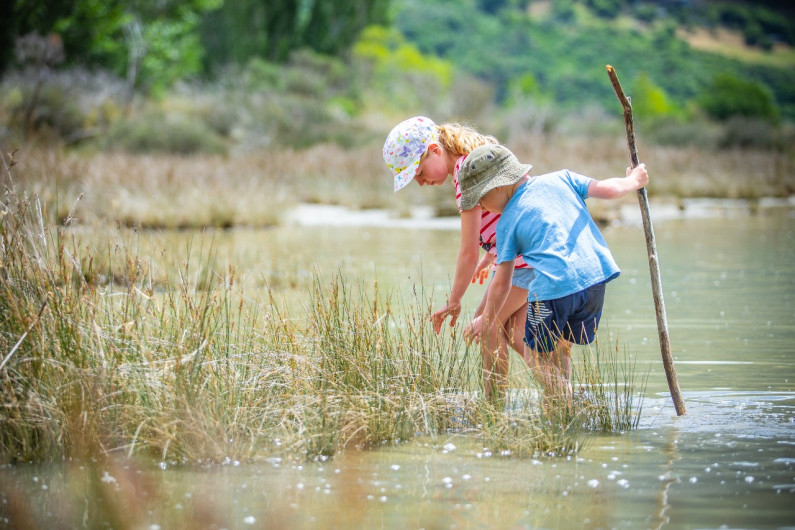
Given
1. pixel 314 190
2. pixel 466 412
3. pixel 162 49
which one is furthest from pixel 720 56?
pixel 466 412

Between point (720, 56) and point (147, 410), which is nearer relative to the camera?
point (147, 410)

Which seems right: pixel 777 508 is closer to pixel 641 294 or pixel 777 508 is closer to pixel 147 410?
pixel 147 410

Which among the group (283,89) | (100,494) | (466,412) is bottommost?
(100,494)

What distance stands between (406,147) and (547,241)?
0.80 meters

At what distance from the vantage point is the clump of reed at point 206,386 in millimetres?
4770

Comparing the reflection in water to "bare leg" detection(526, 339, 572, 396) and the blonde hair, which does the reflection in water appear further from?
the blonde hair

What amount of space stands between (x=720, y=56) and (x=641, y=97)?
25.7 m

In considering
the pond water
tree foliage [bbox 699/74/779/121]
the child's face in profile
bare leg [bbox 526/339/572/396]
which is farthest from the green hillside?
bare leg [bbox 526/339/572/396]

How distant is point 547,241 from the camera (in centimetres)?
493

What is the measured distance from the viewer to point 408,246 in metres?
15.1

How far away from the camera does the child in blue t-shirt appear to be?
4934mm

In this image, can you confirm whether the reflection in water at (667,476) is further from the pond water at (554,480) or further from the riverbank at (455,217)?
the riverbank at (455,217)

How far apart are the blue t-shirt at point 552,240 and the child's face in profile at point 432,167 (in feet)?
1.25

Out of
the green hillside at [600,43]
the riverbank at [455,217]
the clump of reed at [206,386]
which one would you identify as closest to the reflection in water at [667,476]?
the clump of reed at [206,386]
